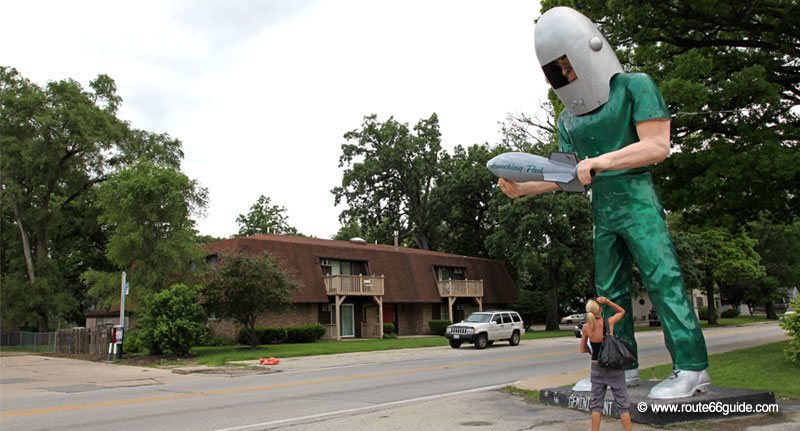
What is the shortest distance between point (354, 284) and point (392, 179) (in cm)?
2029

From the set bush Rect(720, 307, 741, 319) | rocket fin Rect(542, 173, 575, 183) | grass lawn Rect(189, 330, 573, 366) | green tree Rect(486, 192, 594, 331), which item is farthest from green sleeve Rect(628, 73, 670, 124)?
bush Rect(720, 307, 741, 319)

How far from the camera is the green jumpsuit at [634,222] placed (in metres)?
7.73

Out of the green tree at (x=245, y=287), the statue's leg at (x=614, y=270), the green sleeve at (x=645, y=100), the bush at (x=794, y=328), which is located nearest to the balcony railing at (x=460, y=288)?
the green tree at (x=245, y=287)

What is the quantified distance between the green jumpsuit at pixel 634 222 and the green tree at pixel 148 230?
73.5 ft

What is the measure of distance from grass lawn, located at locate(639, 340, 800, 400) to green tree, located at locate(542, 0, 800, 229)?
3719mm

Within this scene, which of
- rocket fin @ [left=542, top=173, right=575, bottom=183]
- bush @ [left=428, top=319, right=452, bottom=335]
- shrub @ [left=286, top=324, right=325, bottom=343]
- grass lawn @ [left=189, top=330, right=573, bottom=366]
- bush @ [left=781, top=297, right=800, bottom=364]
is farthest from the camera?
bush @ [left=428, top=319, right=452, bottom=335]

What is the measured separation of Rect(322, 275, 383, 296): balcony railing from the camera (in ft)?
111

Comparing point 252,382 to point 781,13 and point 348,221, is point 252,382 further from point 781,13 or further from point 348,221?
point 348,221

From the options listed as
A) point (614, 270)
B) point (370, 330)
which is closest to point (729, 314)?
point (370, 330)

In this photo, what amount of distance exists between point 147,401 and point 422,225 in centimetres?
4192

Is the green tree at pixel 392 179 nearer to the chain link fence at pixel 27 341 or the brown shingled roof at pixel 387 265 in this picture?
the brown shingled roof at pixel 387 265

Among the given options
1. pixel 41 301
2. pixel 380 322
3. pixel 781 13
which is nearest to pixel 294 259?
pixel 380 322

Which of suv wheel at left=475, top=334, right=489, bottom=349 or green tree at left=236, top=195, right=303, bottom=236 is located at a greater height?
green tree at left=236, top=195, right=303, bottom=236

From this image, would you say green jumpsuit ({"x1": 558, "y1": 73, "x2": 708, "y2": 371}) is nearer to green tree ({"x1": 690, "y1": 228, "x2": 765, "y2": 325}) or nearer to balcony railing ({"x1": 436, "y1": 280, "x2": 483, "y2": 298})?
balcony railing ({"x1": 436, "y1": 280, "x2": 483, "y2": 298})
